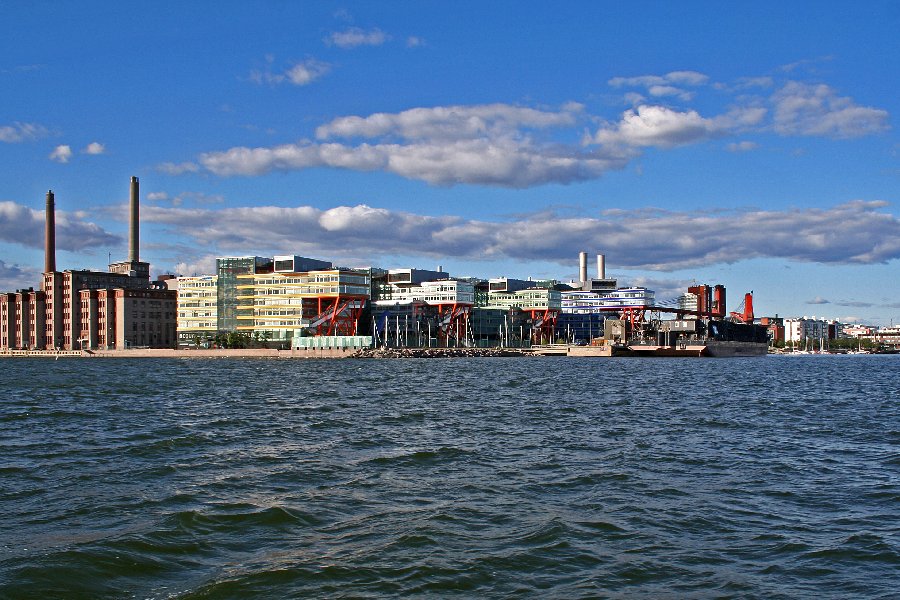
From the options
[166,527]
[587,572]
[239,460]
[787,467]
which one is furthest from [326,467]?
[787,467]

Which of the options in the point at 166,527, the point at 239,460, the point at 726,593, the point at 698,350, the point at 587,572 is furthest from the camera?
the point at 698,350

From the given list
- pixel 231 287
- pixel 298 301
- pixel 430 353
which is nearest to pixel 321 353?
pixel 298 301

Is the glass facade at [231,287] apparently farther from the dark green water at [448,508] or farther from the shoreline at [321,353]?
the dark green water at [448,508]

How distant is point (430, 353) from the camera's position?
175875 mm

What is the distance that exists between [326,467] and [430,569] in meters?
9.91

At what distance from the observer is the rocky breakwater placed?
555ft

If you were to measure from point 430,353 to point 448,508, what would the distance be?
158425mm

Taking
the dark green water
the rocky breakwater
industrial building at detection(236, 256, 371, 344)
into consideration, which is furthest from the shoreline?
the dark green water

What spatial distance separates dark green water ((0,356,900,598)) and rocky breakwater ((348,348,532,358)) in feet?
436

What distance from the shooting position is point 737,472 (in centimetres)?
2230

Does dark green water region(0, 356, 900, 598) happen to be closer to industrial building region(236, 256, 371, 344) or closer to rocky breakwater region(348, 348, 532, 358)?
rocky breakwater region(348, 348, 532, 358)

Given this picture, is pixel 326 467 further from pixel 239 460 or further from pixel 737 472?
pixel 737 472

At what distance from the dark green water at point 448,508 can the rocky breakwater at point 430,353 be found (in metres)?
133

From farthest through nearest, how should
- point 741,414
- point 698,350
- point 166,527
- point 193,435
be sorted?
point 698,350
point 741,414
point 193,435
point 166,527
